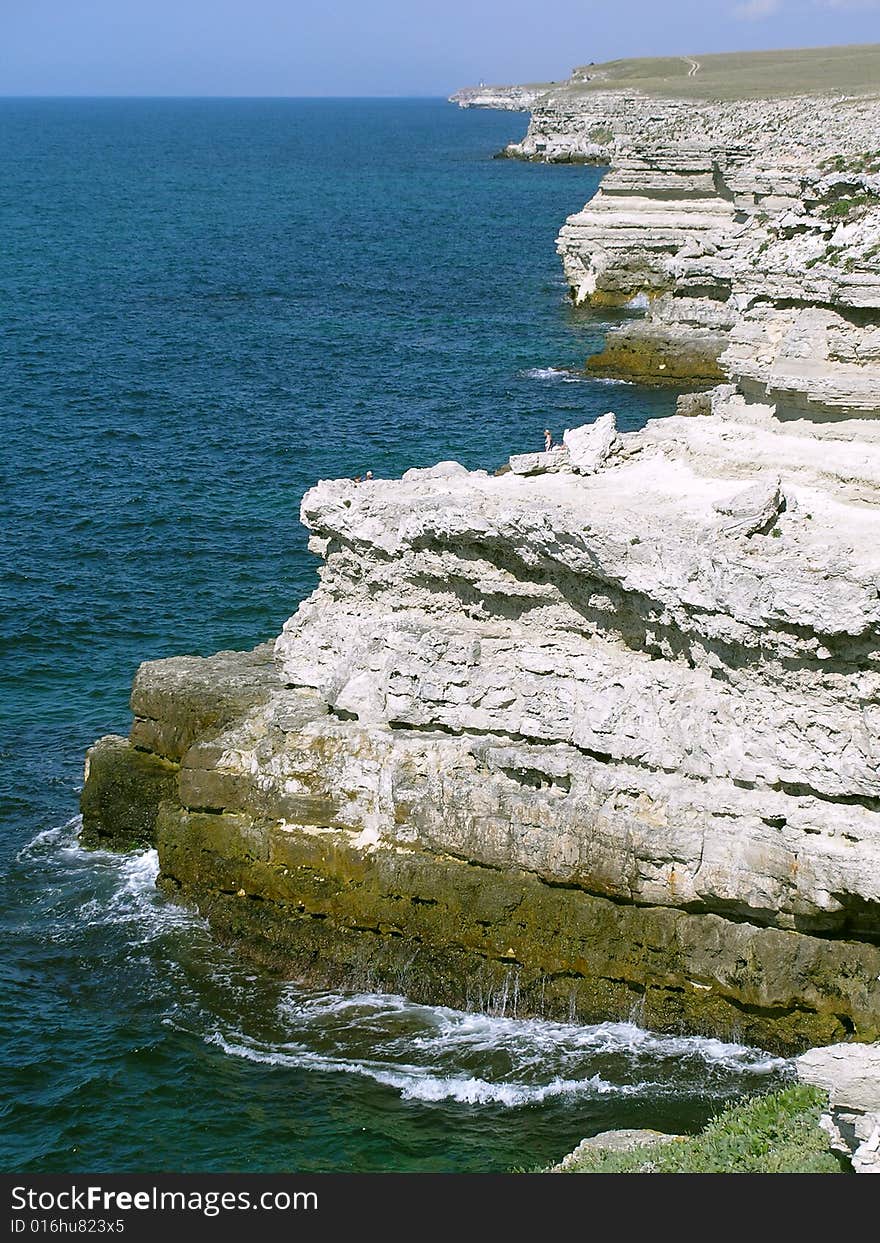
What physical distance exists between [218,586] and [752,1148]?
26.3 m

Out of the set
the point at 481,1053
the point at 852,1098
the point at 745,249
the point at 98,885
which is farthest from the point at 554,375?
the point at 852,1098

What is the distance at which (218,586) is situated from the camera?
41844 mm

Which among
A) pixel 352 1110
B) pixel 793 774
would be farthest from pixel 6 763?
pixel 793 774

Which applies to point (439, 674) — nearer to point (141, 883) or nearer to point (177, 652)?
point (141, 883)

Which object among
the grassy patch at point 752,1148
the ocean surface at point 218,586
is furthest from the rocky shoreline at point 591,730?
the grassy patch at point 752,1148

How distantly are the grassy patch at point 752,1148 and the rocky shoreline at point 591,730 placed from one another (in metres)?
3.58

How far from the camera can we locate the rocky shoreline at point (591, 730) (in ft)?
75.9

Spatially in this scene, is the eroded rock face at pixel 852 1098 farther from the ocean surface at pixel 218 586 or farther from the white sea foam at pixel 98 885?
the white sea foam at pixel 98 885

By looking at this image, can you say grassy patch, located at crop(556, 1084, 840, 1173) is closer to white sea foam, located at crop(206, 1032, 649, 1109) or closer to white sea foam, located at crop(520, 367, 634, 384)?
white sea foam, located at crop(206, 1032, 649, 1109)

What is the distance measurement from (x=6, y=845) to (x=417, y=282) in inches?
2497

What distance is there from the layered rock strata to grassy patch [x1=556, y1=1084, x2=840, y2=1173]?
358 cm

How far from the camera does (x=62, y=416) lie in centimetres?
5916

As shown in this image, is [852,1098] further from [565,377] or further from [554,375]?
[554,375]

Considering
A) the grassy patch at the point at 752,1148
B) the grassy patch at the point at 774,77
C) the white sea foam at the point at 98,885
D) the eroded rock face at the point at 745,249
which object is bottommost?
the white sea foam at the point at 98,885
